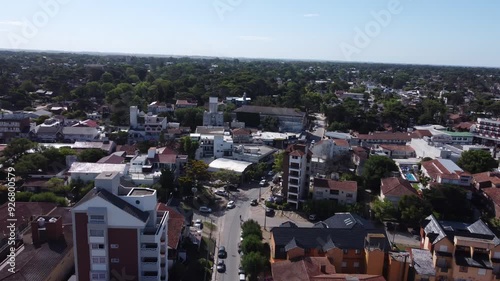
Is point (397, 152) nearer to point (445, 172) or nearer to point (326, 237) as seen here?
point (445, 172)

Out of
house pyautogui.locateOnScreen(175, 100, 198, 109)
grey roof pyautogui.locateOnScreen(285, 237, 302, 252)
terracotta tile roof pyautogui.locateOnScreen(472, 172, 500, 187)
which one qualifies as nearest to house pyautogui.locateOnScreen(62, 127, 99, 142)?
house pyautogui.locateOnScreen(175, 100, 198, 109)

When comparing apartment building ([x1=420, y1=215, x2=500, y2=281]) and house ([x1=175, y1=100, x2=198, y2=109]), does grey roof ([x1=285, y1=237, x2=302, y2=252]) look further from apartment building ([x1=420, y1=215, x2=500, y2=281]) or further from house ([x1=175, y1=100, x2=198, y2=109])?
house ([x1=175, y1=100, x2=198, y2=109])

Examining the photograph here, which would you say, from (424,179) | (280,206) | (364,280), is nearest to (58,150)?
(280,206)

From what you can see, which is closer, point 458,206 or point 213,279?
point 213,279

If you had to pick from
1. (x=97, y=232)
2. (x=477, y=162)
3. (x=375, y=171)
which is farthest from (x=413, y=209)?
(x=97, y=232)

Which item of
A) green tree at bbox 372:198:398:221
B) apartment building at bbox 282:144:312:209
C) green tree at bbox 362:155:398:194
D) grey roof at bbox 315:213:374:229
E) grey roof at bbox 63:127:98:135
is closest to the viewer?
grey roof at bbox 315:213:374:229

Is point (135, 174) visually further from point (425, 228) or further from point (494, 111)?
point (494, 111)
